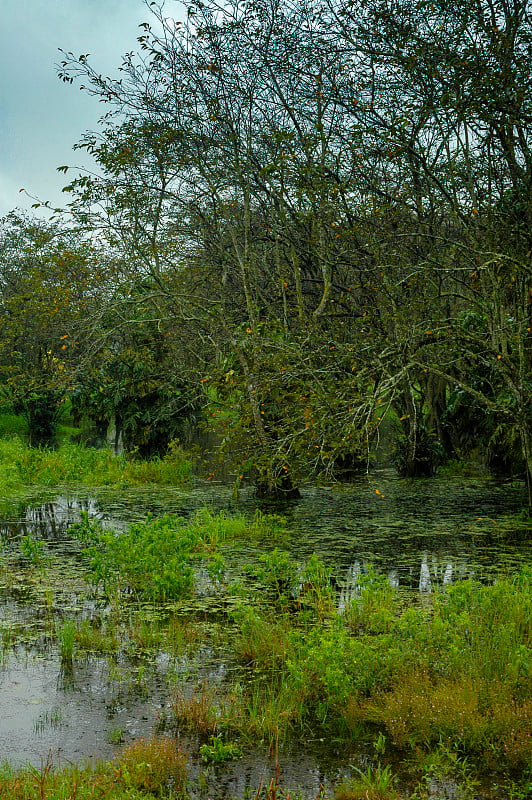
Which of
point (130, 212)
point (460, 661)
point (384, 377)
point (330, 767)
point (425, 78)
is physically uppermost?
point (425, 78)

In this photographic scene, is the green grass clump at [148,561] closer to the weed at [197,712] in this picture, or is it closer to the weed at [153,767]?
the weed at [197,712]

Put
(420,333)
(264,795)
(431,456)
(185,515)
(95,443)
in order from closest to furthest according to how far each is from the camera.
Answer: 1. (264,795)
2. (420,333)
3. (185,515)
4. (431,456)
5. (95,443)

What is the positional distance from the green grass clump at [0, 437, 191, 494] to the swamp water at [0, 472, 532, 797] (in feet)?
3.09

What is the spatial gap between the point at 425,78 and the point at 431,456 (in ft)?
29.1

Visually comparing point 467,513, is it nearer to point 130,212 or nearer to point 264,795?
point 130,212

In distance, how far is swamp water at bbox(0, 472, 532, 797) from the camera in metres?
5.03

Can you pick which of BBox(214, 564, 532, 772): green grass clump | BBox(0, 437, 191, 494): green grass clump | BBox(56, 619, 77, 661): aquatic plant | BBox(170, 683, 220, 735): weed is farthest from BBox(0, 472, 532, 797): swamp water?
BBox(0, 437, 191, 494): green grass clump

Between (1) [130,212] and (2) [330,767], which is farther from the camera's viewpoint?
(1) [130,212]

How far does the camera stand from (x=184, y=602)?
8.14 m

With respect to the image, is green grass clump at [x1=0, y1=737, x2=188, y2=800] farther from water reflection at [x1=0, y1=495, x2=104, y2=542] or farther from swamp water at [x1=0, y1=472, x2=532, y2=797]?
water reflection at [x1=0, y1=495, x2=104, y2=542]

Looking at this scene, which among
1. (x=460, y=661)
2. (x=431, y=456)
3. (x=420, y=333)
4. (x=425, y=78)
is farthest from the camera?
(x=431, y=456)

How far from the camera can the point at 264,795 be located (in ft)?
14.4

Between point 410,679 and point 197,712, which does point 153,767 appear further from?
point 410,679

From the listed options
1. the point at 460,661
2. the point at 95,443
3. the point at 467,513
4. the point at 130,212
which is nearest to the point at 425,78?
the point at 130,212
